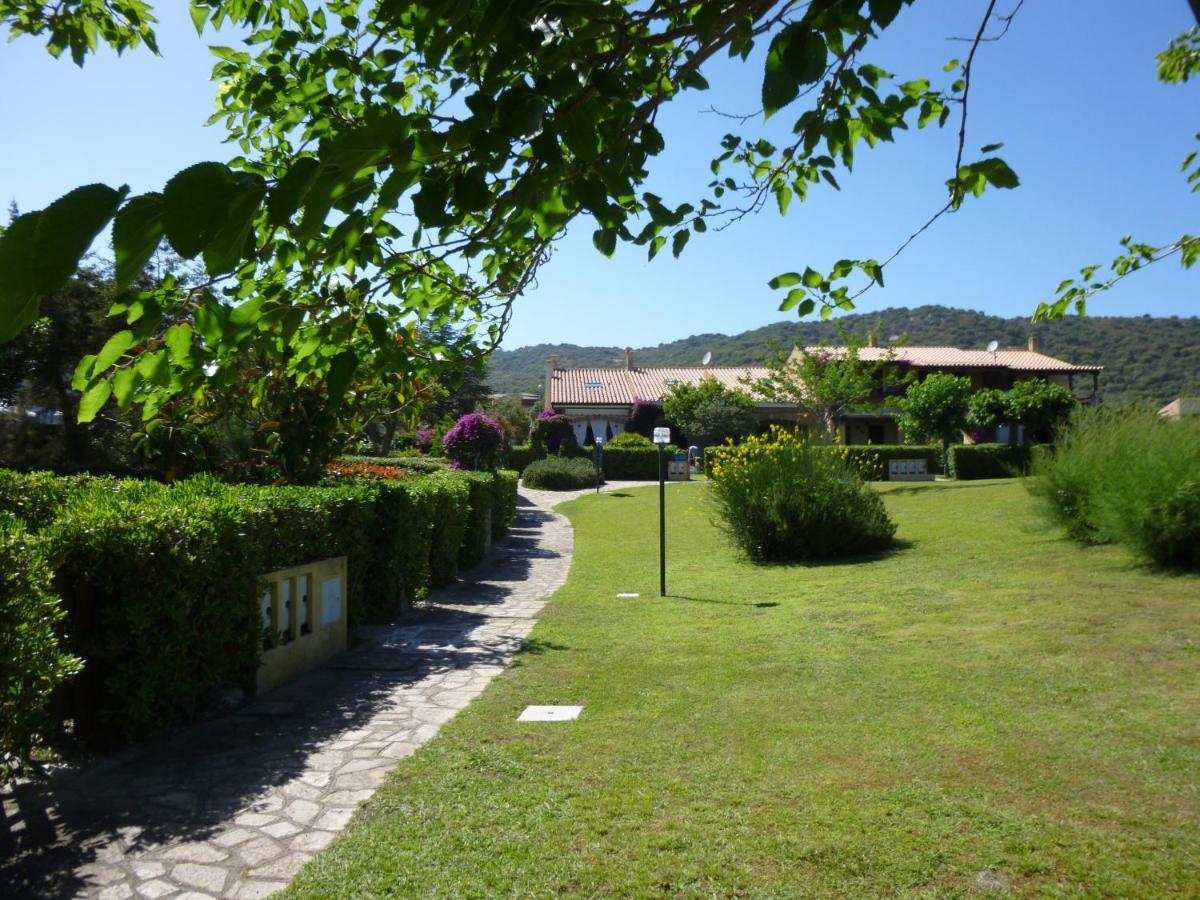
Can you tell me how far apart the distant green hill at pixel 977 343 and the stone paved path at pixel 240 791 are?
27.6 m

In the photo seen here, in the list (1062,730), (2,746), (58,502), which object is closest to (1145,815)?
(1062,730)

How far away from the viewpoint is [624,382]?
184 feet

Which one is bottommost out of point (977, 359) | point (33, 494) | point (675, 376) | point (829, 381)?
point (33, 494)

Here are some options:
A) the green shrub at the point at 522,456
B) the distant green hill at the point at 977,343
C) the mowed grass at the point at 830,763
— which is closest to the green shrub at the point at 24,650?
the mowed grass at the point at 830,763

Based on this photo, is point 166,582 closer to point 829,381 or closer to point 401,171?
point 401,171

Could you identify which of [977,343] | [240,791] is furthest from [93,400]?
[977,343]

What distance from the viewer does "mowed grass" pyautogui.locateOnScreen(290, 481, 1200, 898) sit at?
3.46 meters

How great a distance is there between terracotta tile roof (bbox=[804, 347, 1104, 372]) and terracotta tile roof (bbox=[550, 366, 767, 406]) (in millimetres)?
8371

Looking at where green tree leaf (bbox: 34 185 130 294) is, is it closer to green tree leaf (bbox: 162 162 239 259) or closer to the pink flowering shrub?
green tree leaf (bbox: 162 162 239 259)

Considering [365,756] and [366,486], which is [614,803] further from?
[366,486]

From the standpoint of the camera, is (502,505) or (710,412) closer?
(502,505)

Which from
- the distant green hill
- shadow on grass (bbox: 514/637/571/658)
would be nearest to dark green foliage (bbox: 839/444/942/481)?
the distant green hill

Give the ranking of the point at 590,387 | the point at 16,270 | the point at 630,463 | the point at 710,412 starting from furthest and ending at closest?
the point at 590,387, the point at 710,412, the point at 630,463, the point at 16,270

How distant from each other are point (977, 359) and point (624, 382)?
71.5ft
